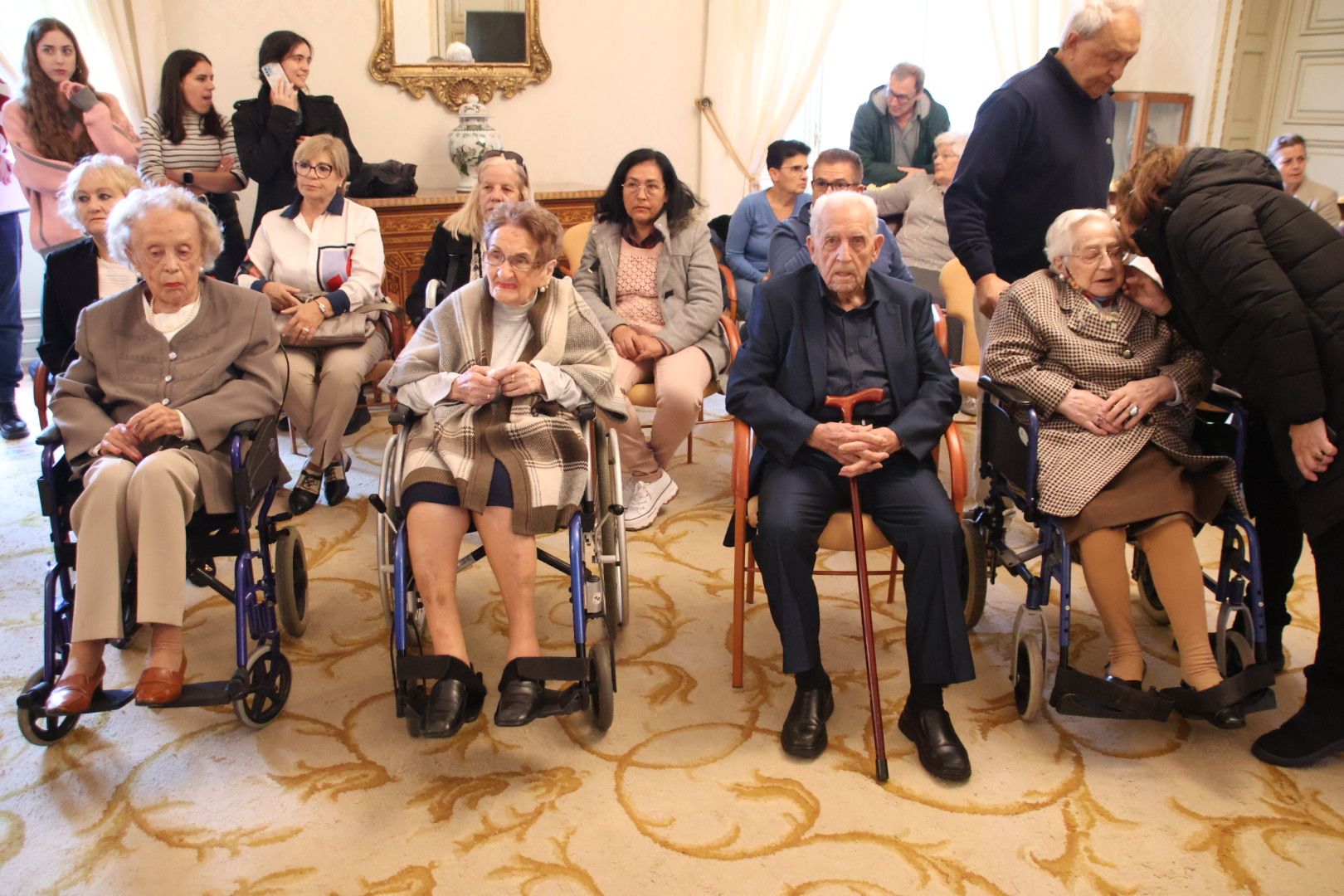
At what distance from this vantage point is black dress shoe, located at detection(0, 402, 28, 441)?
4234mm

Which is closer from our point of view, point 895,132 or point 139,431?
point 139,431

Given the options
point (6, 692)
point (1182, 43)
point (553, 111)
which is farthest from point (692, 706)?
point (1182, 43)

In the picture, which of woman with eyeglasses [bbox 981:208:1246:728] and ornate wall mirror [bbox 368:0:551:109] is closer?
woman with eyeglasses [bbox 981:208:1246:728]

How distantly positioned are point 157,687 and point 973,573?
1937mm

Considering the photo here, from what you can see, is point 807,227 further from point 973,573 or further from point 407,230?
point 407,230

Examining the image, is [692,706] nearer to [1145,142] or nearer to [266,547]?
[266,547]

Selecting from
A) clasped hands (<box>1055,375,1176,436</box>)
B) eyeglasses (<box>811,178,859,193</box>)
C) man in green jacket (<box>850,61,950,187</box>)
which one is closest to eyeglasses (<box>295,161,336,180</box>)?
eyeglasses (<box>811,178,859,193</box>)

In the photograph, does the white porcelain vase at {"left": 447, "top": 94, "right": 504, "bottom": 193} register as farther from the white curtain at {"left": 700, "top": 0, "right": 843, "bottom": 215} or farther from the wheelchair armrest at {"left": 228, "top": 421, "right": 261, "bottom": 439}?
the wheelchair armrest at {"left": 228, "top": 421, "right": 261, "bottom": 439}

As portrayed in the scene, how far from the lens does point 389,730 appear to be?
2.36 metres

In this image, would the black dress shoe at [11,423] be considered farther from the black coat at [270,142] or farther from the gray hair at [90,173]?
the gray hair at [90,173]

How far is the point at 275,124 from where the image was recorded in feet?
13.4

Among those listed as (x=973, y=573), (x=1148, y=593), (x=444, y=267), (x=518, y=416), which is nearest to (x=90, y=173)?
(x=444, y=267)

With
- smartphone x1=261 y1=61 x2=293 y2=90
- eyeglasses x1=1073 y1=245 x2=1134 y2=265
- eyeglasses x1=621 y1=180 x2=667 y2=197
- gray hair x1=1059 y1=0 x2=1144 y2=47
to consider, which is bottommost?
eyeglasses x1=1073 y1=245 x2=1134 y2=265

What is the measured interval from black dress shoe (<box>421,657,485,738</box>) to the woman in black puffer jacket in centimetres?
167
